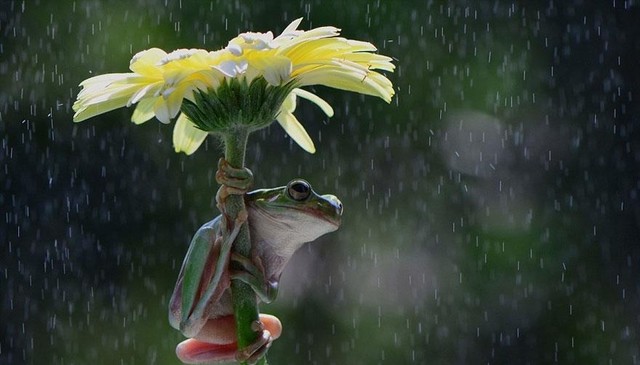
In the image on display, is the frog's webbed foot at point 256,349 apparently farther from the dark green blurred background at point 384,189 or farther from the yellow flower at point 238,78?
the dark green blurred background at point 384,189

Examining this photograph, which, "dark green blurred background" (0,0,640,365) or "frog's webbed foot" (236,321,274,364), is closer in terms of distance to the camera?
"frog's webbed foot" (236,321,274,364)

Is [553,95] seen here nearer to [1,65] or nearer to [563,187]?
[563,187]

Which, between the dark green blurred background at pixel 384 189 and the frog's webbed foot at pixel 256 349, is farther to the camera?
the dark green blurred background at pixel 384 189

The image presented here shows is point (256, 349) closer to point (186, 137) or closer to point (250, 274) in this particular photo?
point (250, 274)

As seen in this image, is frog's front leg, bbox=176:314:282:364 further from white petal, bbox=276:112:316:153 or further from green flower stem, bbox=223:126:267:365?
white petal, bbox=276:112:316:153

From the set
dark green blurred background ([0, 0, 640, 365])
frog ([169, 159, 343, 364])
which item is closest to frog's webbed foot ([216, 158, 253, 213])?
frog ([169, 159, 343, 364])

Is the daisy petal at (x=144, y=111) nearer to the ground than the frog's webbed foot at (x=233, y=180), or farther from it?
farther from it

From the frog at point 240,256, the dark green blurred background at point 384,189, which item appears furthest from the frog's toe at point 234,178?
the dark green blurred background at point 384,189
